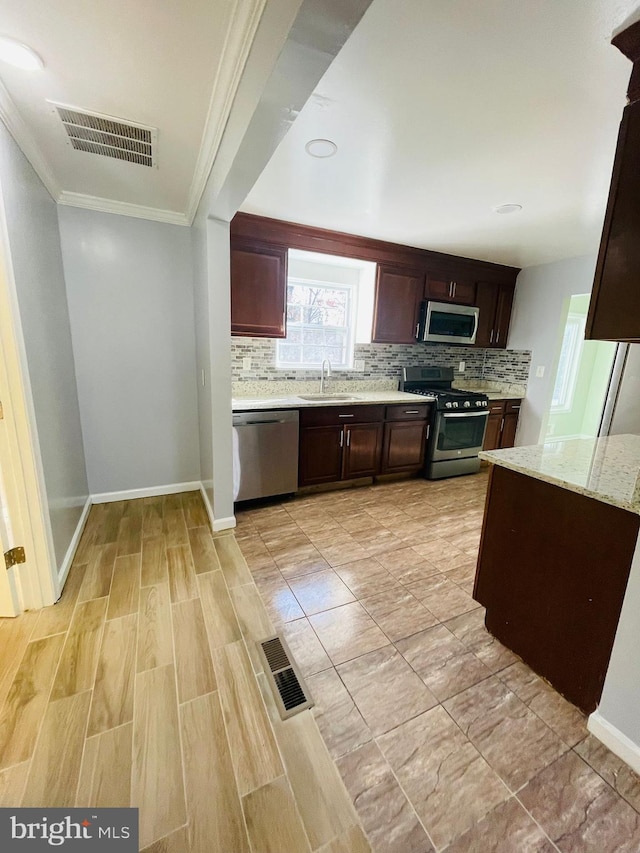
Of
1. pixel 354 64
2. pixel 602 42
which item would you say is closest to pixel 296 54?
pixel 354 64

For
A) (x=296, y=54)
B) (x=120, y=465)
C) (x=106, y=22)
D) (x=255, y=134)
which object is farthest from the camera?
(x=120, y=465)

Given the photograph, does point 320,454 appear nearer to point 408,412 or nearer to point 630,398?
point 408,412

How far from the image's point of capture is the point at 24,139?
5.38ft

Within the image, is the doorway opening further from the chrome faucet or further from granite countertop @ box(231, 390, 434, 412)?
the chrome faucet

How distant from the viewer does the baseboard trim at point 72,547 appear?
6.34 ft

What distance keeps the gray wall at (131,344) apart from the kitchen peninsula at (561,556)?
253cm

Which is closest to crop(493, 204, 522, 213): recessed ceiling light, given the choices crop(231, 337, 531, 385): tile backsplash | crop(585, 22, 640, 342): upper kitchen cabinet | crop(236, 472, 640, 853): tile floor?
crop(585, 22, 640, 342): upper kitchen cabinet

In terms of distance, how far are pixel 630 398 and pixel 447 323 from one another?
70.9 inches

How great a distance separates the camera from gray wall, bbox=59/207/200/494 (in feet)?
8.37

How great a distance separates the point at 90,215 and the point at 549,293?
14.5ft

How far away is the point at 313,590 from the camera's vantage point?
2.01 m

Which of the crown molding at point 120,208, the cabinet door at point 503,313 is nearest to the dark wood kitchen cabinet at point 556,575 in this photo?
the crown molding at point 120,208

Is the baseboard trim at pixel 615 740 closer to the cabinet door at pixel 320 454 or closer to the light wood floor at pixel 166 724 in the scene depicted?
the light wood floor at pixel 166 724

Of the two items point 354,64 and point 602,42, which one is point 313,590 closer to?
point 354,64
